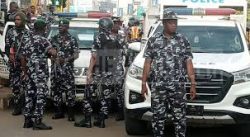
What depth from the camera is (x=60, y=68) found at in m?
8.65

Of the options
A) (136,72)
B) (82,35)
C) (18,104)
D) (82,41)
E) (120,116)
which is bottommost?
(120,116)

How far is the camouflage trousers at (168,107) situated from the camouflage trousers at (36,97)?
226cm

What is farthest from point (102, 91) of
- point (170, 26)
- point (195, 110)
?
point (170, 26)

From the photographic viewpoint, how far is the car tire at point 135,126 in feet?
24.4

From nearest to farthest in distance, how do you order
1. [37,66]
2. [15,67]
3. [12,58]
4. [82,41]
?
[37,66], [12,58], [15,67], [82,41]

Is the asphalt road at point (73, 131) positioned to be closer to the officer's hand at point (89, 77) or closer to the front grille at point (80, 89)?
the front grille at point (80, 89)

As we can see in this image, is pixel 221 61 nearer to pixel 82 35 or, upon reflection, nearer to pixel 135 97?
pixel 135 97

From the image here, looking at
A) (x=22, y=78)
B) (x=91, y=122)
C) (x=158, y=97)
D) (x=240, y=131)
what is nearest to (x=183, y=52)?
(x=158, y=97)

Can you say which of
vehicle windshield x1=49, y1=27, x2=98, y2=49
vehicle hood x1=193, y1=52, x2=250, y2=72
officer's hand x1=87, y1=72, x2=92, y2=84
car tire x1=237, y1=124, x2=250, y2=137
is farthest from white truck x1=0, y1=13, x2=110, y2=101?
car tire x1=237, y1=124, x2=250, y2=137

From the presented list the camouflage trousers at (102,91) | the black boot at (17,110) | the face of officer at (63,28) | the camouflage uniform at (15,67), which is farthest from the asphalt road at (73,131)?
the face of officer at (63,28)

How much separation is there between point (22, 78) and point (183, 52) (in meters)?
3.83

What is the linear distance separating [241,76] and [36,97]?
3.06 meters

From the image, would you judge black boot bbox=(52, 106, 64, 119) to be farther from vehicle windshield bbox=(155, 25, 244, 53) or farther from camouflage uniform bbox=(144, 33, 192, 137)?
camouflage uniform bbox=(144, 33, 192, 137)

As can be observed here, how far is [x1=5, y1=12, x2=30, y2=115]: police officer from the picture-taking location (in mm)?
8859
